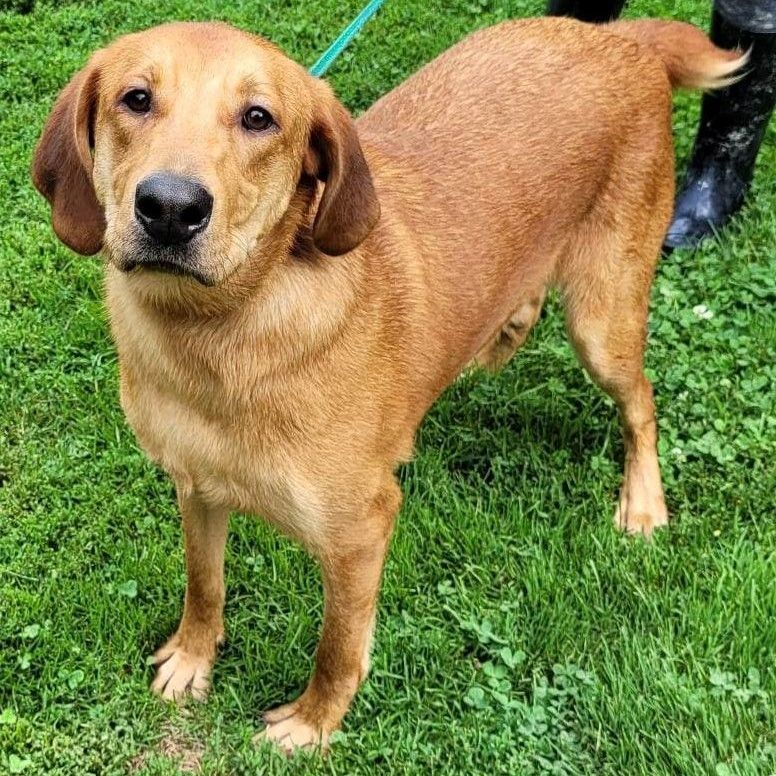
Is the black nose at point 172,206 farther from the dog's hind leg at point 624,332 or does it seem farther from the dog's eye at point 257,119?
the dog's hind leg at point 624,332

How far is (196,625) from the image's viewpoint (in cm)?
345

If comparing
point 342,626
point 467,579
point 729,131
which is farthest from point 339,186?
point 729,131

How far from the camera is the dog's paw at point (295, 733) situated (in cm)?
328

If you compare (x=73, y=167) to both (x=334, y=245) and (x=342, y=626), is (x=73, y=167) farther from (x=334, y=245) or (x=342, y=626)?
(x=342, y=626)

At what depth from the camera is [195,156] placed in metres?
2.28

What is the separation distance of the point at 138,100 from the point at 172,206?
1.28 ft

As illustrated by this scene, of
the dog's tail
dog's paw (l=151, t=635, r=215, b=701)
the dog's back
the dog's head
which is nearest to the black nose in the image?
the dog's head

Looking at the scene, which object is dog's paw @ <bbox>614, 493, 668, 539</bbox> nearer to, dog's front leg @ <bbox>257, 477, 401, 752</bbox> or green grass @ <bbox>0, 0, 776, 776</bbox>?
green grass @ <bbox>0, 0, 776, 776</bbox>

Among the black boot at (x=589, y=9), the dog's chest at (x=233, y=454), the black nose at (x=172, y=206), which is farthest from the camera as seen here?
the black boot at (x=589, y=9)

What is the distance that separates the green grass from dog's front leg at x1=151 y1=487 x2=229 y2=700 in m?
0.07

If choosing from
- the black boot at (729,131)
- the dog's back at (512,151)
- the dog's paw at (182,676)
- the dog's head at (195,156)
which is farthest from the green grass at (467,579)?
the dog's head at (195,156)

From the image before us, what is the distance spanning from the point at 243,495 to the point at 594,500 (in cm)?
174

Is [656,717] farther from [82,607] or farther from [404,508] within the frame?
[82,607]

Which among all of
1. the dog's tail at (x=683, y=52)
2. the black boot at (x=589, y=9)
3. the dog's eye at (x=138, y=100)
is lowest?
the black boot at (x=589, y=9)
